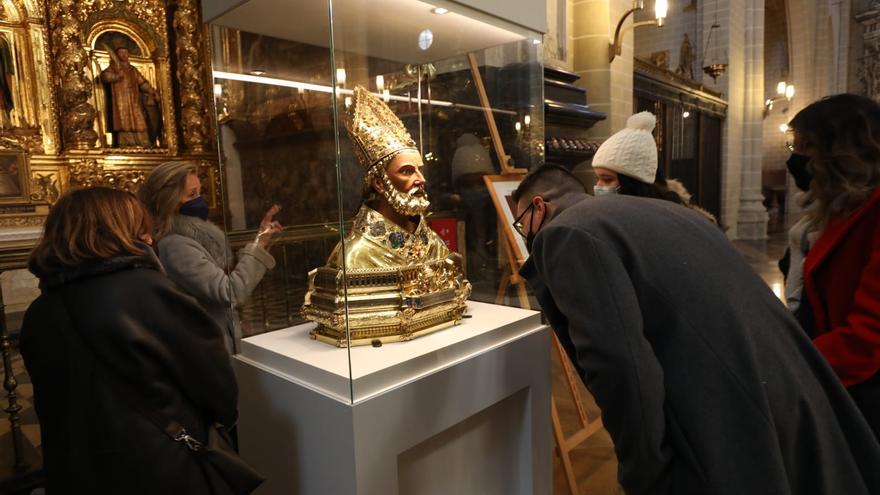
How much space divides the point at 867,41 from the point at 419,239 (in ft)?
64.1

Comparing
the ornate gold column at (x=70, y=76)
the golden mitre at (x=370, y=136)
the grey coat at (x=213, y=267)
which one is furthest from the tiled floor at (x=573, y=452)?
the ornate gold column at (x=70, y=76)

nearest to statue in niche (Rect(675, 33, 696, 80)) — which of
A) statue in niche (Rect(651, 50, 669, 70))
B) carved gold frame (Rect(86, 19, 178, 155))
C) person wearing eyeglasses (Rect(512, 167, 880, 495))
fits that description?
statue in niche (Rect(651, 50, 669, 70))

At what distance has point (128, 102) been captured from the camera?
18.2ft

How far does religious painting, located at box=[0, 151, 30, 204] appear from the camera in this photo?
4.78 metres

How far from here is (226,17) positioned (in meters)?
2.05

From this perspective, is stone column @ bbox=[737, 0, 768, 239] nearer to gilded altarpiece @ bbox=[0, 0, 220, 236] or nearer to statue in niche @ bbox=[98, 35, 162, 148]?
gilded altarpiece @ bbox=[0, 0, 220, 236]

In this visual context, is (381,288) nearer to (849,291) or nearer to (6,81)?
(849,291)

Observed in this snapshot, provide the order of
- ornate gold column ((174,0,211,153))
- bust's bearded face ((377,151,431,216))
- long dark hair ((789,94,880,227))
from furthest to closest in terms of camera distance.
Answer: ornate gold column ((174,0,211,153))
bust's bearded face ((377,151,431,216))
long dark hair ((789,94,880,227))

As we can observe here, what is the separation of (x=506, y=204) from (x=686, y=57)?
470 inches

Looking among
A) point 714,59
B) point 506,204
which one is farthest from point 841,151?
point 714,59

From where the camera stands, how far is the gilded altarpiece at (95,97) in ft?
16.0

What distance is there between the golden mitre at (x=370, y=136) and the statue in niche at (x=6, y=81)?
4.56 metres

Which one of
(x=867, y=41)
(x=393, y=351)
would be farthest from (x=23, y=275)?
(x=867, y=41)

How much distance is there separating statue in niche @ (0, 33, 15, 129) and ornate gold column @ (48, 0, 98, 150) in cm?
34
